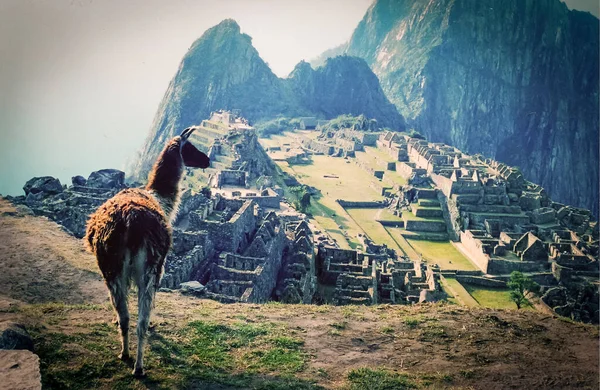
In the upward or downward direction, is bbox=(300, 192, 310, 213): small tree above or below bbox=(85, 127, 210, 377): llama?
above

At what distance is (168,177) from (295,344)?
347 centimetres

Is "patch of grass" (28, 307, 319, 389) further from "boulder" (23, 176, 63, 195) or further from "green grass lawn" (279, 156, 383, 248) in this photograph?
"green grass lawn" (279, 156, 383, 248)

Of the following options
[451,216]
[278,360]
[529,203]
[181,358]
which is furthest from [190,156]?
[529,203]

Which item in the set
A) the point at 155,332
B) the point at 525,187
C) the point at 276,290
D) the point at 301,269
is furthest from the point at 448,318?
the point at 525,187

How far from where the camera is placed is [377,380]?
706cm

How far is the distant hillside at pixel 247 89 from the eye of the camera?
104 meters

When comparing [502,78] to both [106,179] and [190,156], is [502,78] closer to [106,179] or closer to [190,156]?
[106,179]

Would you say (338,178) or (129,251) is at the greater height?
(338,178)

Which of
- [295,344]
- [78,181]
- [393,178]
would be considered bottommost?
[295,344]

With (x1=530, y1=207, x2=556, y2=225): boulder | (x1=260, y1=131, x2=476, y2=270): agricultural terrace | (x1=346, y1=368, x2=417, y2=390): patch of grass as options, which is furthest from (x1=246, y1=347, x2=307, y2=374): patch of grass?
(x1=530, y1=207, x2=556, y2=225): boulder

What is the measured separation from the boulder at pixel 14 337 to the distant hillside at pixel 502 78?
13471 centimetres

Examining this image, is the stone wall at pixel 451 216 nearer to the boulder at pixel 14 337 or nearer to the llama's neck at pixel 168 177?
the llama's neck at pixel 168 177

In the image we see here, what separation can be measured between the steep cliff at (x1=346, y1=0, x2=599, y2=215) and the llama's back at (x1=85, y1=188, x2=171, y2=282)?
132646mm

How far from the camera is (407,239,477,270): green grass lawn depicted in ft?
112
